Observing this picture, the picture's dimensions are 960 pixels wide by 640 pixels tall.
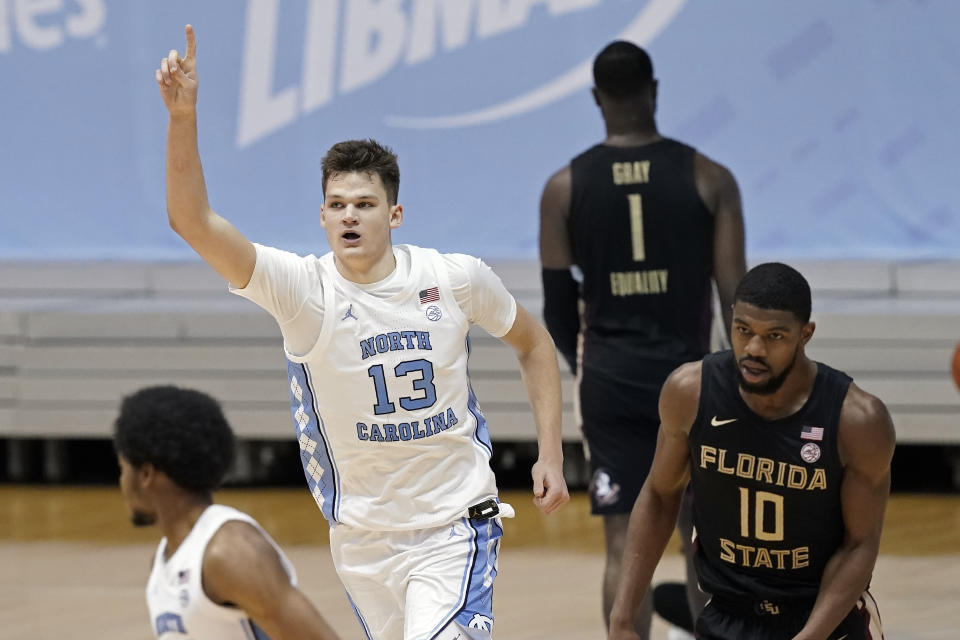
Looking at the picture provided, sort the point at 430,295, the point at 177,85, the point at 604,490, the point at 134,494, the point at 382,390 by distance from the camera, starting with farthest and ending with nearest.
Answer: the point at 604,490 < the point at 430,295 < the point at 382,390 < the point at 177,85 < the point at 134,494

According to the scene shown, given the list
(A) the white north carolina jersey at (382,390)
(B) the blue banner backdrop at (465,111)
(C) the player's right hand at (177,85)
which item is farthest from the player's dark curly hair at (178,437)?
(B) the blue banner backdrop at (465,111)

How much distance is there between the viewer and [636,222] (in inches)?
215

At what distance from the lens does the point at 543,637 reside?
254 inches

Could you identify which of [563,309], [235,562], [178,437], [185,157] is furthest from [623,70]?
[235,562]

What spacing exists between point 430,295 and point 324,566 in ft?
12.9

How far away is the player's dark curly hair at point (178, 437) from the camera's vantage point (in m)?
3.19

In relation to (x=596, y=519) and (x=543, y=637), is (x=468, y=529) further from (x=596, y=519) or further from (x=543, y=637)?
(x=596, y=519)

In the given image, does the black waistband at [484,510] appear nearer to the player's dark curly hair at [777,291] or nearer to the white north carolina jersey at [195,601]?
the player's dark curly hair at [777,291]

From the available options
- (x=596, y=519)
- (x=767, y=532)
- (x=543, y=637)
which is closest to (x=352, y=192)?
(x=767, y=532)

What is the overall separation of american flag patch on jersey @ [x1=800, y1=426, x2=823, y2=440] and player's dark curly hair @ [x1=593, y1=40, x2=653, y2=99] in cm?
197

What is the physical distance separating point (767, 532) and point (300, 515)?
5.55 metres

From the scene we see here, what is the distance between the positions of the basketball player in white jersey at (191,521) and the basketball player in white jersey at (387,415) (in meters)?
0.79

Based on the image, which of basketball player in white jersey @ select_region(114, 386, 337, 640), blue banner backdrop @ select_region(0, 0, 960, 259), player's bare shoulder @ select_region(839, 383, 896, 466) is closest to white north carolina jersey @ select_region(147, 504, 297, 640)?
basketball player in white jersey @ select_region(114, 386, 337, 640)

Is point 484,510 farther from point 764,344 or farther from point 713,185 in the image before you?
point 713,185
